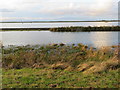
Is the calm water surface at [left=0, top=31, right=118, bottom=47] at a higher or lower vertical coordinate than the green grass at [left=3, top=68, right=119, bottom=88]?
higher

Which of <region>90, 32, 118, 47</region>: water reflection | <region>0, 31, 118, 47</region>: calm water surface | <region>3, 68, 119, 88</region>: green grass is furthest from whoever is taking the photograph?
<region>0, 31, 118, 47</region>: calm water surface

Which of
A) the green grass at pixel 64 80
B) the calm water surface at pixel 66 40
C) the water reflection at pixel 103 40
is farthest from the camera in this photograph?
the calm water surface at pixel 66 40

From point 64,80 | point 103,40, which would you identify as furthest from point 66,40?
point 64,80

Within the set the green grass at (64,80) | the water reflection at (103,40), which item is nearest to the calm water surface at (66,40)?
the water reflection at (103,40)

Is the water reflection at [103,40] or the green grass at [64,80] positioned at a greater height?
the water reflection at [103,40]

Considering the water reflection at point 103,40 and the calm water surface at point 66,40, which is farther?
the calm water surface at point 66,40

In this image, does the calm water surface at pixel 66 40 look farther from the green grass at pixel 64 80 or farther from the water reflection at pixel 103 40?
Answer: the green grass at pixel 64 80

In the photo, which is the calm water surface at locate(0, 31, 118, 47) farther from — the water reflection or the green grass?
the green grass

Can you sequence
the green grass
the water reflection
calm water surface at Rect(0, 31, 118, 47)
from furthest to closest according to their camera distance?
calm water surface at Rect(0, 31, 118, 47), the water reflection, the green grass

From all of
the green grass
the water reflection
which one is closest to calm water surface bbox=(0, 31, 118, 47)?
the water reflection

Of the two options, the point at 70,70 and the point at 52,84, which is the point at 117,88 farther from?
the point at 70,70

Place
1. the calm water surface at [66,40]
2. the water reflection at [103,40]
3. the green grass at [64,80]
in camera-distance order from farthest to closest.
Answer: the calm water surface at [66,40] < the water reflection at [103,40] < the green grass at [64,80]

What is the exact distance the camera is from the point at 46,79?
6566 mm

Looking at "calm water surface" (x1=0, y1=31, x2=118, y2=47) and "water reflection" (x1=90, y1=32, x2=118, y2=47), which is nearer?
"water reflection" (x1=90, y1=32, x2=118, y2=47)
